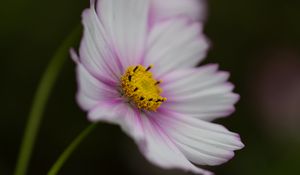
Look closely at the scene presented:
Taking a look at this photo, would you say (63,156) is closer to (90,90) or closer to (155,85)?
(90,90)

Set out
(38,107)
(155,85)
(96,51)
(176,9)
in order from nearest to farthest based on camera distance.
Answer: (96,51), (38,107), (155,85), (176,9)

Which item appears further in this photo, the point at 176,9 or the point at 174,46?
the point at 176,9

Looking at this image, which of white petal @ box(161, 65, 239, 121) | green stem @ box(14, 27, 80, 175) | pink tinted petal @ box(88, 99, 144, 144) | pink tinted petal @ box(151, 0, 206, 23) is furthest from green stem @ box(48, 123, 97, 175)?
pink tinted petal @ box(151, 0, 206, 23)

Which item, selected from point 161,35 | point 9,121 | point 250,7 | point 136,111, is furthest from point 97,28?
point 250,7

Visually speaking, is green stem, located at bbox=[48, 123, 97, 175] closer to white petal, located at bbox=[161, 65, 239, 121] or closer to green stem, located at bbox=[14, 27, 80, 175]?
green stem, located at bbox=[14, 27, 80, 175]

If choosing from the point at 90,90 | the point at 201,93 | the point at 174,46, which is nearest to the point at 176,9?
the point at 174,46

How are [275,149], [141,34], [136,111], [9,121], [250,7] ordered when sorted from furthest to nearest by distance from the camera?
[250,7], [275,149], [9,121], [141,34], [136,111]

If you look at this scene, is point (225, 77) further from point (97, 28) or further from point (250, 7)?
point (250, 7)
